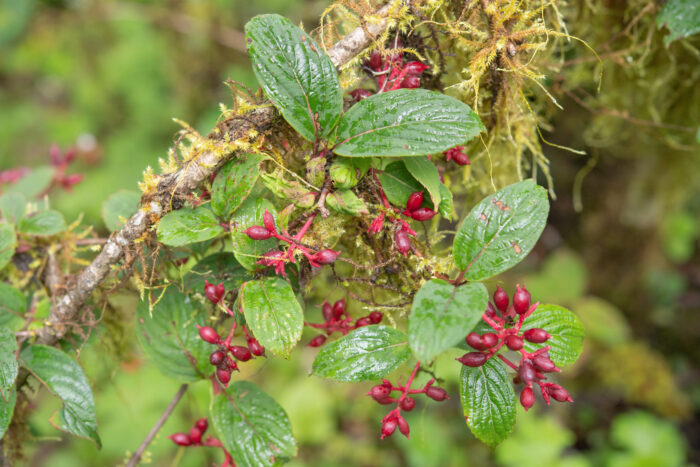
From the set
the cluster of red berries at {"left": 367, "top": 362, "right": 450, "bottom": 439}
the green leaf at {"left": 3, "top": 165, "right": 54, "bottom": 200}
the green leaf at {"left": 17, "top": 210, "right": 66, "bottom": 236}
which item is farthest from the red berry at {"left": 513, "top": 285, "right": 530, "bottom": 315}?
the green leaf at {"left": 3, "top": 165, "right": 54, "bottom": 200}

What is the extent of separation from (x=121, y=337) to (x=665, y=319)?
329 centimetres

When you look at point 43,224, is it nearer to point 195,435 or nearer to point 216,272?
point 216,272

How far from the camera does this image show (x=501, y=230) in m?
0.81

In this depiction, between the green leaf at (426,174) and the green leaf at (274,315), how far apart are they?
0.30 meters

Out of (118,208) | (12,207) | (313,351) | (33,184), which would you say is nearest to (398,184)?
(118,208)

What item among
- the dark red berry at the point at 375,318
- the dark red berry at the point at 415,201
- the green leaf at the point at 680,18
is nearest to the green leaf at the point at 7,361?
the dark red berry at the point at 375,318

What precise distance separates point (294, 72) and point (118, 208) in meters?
0.56

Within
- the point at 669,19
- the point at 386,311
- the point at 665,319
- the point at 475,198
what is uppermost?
the point at 669,19

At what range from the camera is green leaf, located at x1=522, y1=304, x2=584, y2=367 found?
84 cm

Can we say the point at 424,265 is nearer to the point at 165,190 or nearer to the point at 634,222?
the point at 165,190

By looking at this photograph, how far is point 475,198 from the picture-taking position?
4.34 feet

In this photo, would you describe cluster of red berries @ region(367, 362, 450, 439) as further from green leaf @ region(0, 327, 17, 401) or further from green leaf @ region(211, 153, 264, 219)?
green leaf @ region(0, 327, 17, 401)

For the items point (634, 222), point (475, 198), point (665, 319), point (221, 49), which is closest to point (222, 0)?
point (221, 49)

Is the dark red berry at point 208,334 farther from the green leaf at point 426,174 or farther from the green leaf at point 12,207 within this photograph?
the green leaf at point 12,207
